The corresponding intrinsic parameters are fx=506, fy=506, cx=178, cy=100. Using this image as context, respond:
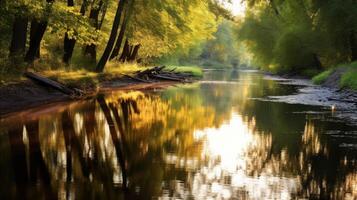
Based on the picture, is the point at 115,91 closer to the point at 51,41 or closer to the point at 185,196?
the point at 51,41

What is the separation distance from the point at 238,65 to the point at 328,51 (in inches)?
4169

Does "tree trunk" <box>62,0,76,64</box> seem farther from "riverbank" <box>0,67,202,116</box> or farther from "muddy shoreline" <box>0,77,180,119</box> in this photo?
"muddy shoreline" <box>0,77,180,119</box>

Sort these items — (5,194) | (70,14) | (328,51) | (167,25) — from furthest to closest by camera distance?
(328,51)
(167,25)
(70,14)
(5,194)

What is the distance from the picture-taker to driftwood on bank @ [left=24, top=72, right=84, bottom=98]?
901 inches

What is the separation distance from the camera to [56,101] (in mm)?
22219

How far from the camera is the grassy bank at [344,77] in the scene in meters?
30.3

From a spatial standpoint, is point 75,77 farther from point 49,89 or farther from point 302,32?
point 302,32

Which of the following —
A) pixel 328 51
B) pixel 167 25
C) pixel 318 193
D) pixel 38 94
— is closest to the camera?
pixel 318 193

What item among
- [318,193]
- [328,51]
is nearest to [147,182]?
[318,193]

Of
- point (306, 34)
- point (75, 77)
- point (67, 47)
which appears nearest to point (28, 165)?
point (75, 77)

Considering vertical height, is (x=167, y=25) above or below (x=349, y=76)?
above

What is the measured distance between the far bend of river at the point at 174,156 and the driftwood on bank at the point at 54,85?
3983mm

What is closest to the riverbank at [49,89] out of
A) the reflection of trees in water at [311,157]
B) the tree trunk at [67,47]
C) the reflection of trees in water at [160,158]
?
the tree trunk at [67,47]

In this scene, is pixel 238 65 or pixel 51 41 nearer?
pixel 51 41
